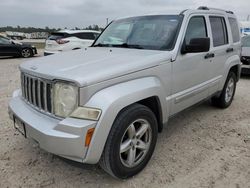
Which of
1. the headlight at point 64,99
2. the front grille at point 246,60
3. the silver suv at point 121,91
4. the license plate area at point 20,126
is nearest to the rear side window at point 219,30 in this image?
the silver suv at point 121,91

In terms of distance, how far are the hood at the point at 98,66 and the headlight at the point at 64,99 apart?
9 centimetres

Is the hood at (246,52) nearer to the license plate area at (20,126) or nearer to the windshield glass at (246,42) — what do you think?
the windshield glass at (246,42)

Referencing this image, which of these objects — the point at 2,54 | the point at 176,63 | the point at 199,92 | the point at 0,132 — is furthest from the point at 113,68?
the point at 2,54

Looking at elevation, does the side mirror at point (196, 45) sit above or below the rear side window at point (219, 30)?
below

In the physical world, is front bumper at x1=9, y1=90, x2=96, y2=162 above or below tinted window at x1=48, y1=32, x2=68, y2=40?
below

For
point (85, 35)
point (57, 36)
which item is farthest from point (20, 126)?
point (85, 35)

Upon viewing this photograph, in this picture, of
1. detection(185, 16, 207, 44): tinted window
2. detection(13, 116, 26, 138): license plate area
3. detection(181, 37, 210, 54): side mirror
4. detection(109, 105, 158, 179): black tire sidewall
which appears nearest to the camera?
detection(109, 105, 158, 179): black tire sidewall

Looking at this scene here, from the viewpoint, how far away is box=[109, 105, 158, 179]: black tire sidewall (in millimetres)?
2400

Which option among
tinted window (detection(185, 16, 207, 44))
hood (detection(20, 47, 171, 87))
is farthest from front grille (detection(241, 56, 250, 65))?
hood (detection(20, 47, 171, 87))

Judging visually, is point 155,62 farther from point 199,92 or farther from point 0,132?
point 0,132

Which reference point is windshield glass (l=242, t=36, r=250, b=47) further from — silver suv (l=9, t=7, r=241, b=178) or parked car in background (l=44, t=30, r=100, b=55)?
parked car in background (l=44, t=30, r=100, b=55)

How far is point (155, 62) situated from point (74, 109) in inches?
45.0

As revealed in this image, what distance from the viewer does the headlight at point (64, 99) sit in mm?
2281

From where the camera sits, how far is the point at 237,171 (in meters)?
2.89
